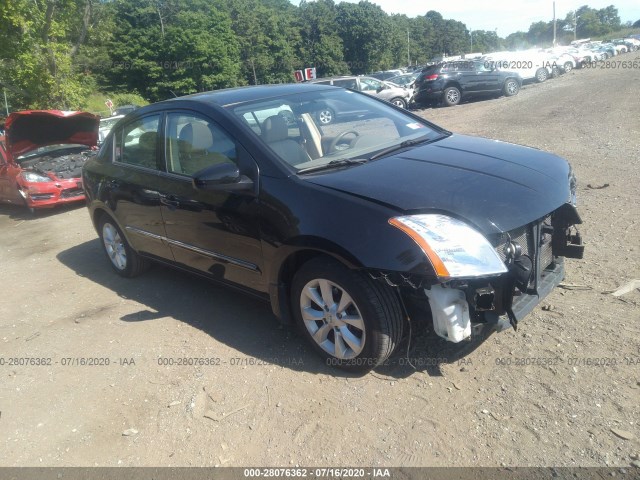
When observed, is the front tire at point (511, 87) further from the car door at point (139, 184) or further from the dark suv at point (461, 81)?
the car door at point (139, 184)

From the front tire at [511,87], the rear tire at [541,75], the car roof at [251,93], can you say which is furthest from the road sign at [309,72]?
the car roof at [251,93]

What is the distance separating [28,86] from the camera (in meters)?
18.3

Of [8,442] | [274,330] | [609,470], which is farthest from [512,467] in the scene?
[8,442]

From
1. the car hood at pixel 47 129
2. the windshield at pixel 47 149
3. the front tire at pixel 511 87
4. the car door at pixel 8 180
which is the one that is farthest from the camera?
the front tire at pixel 511 87

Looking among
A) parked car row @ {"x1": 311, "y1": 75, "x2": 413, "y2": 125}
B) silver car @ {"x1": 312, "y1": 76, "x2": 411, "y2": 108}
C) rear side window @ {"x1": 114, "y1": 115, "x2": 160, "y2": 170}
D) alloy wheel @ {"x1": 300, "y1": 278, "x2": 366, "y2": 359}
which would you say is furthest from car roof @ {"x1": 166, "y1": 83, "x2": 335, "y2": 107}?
silver car @ {"x1": 312, "y1": 76, "x2": 411, "y2": 108}

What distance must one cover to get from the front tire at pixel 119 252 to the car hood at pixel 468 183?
8.93 feet

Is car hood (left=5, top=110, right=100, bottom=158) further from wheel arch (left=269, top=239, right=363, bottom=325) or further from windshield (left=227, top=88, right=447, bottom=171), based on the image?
wheel arch (left=269, top=239, right=363, bottom=325)

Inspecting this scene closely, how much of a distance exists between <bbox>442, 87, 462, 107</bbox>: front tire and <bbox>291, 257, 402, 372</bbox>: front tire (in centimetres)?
1857

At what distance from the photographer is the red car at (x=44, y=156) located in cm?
921

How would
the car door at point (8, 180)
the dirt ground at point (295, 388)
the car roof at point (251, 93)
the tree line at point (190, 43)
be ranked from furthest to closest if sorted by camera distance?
the tree line at point (190, 43) < the car door at point (8, 180) < the car roof at point (251, 93) < the dirt ground at point (295, 388)

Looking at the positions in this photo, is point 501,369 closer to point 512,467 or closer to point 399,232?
Result: point 512,467

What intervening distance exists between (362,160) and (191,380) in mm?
1907

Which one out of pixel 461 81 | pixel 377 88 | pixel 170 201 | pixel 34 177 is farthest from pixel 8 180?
pixel 461 81

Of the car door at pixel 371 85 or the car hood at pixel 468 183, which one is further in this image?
the car door at pixel 371 85
